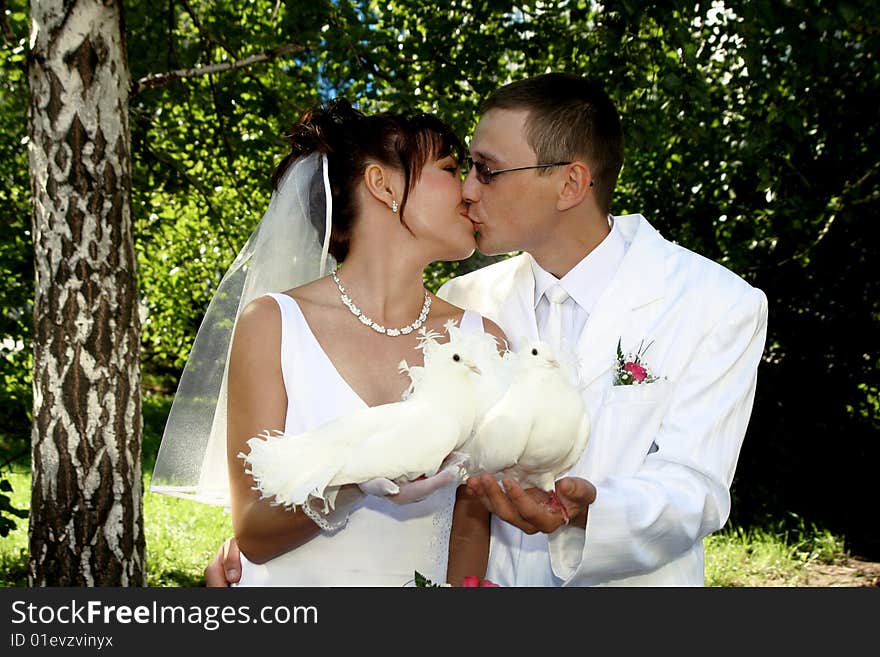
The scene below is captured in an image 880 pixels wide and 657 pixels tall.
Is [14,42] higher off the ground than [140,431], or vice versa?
[14,42]

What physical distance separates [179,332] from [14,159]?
5.26m

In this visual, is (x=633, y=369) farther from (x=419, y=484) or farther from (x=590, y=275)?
(x=419, y=484)

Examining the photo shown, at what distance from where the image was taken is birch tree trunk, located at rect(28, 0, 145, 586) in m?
4.47

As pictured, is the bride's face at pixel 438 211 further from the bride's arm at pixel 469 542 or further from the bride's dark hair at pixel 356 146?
the bride's arm at pixel 469 542

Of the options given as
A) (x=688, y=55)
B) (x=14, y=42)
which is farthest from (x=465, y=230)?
(x=14, y=42)

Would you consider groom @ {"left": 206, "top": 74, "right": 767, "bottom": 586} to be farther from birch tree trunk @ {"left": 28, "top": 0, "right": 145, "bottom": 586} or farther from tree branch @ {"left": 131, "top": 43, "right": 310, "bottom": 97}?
tree branch @ {"left": 131, "top": 43, "right": 310, "bottom": 97}

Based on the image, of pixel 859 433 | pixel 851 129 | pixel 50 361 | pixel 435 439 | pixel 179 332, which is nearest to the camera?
pixel 435 439

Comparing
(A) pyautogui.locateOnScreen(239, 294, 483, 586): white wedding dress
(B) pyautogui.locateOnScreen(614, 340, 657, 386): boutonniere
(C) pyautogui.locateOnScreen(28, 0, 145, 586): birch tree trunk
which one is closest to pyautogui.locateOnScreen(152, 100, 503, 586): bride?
(A) pyautogui.locateOnScreen(239, 294, 483, 586): white wedding dress

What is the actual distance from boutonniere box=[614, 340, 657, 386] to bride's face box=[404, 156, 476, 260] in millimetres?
692

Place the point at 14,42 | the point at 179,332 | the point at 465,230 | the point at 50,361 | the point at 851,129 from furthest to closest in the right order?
the point at 179,332 < the point at 851,129 < the point at 14,42 < the point at 50,361 < the point at 465,230

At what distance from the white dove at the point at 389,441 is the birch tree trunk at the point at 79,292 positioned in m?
2.68

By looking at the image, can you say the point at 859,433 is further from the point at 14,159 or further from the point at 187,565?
the point at 14,159

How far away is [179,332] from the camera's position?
1279 centimetres

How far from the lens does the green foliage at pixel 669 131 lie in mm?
5238
